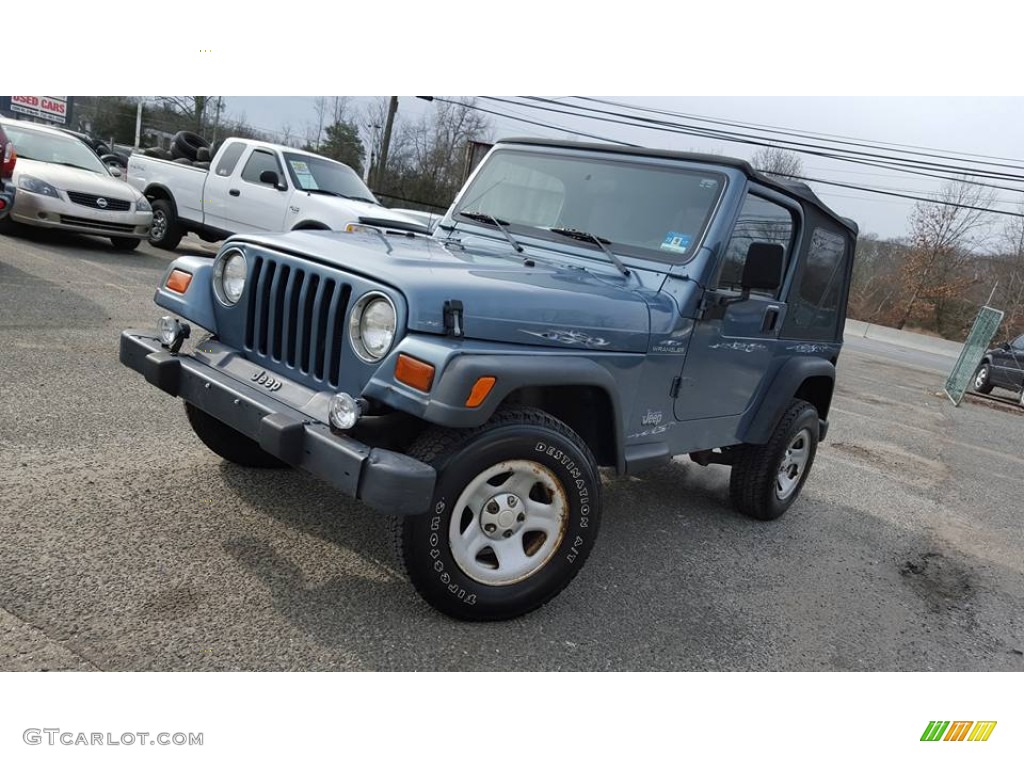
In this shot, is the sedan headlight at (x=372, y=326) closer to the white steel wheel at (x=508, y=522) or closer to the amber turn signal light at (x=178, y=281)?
the white steel wheel at (x=508, y=522)

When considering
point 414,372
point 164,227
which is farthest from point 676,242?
point 164,227

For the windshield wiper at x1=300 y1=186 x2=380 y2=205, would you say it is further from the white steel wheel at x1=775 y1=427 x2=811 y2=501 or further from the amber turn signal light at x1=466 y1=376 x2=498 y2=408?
the amber turn signal light at x1=466 y1=376 x2=498 y2=408

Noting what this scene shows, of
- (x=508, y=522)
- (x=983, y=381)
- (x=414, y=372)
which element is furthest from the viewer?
(x=983, y=381)

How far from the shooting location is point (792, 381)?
4.43m

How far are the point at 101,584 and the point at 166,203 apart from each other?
10.3 m

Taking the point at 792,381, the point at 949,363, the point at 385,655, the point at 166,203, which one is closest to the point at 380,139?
the point at 166,203

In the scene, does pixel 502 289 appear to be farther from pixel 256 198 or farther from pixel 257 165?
pixel 257 165

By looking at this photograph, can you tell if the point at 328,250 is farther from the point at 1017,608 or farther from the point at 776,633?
the point at 1017,608

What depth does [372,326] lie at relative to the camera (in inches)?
106

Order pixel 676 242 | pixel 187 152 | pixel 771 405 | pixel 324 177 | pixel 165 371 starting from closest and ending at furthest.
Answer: pixel 165 371
pixel 676 242
pixel 771 405
pixel 324 177
pixel 187 152

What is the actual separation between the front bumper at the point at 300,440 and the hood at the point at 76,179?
805cm

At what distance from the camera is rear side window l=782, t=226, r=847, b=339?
452 cm

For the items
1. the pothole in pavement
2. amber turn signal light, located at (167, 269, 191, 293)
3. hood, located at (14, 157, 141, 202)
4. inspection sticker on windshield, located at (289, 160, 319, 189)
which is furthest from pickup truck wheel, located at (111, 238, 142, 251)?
the pothole in pavement

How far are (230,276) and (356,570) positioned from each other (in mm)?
1366
